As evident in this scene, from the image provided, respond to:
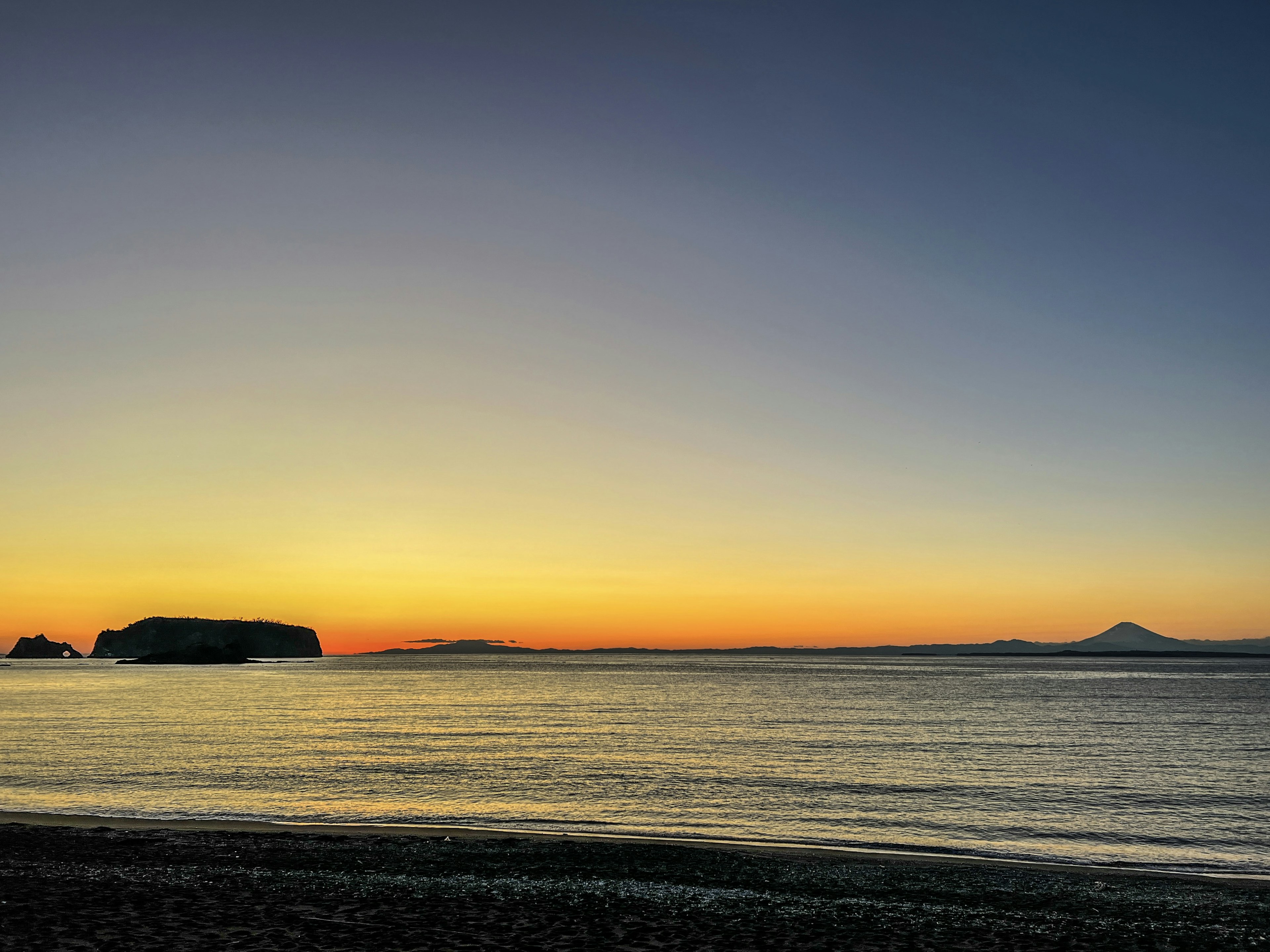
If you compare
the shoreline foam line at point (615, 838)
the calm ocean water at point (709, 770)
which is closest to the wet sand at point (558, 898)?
the shoreline foam line at point (615, 838)

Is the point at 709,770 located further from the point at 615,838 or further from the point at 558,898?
the point at 558,898

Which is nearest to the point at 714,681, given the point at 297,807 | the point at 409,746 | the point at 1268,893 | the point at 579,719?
the point at 579,719

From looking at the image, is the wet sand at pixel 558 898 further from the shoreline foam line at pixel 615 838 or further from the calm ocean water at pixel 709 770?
the calm ocean water at pixel 709 770

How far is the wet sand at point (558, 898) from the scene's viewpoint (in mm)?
13938

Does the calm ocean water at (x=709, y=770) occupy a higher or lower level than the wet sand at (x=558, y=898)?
lower

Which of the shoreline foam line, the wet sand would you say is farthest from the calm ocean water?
the wet sand

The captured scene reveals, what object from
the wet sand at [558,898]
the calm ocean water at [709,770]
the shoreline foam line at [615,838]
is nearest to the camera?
the wet sand at [558,898]

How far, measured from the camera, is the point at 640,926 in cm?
1471

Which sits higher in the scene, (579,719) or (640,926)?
(640,926)

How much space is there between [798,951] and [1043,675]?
210402 millimetres

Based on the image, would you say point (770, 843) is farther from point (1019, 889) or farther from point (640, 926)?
point (640, 926)

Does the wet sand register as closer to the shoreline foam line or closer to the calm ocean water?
the shoreline foam line

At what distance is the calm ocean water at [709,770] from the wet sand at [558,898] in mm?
5100

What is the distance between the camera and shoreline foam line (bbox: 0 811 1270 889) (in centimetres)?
2147
